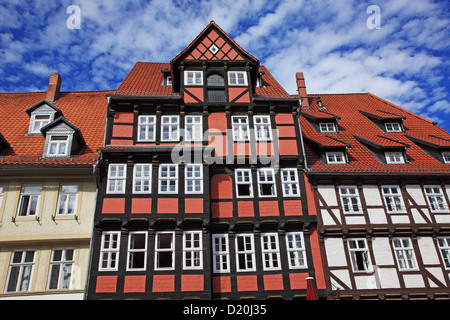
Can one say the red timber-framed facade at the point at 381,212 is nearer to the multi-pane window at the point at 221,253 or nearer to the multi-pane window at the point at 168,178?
the multi-pane window at the point at 221,253

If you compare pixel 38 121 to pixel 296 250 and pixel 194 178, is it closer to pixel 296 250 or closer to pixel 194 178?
pixel 194 178

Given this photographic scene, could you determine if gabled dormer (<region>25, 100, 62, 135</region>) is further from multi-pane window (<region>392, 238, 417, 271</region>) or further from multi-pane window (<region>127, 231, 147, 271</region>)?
multi-pane window (<region>392, 238, 417, 271</region>)

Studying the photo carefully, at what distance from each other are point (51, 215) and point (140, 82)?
8.31 m

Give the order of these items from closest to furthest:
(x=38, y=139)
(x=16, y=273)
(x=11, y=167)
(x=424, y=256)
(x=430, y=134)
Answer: (x=16, y=273)
(x=11, y=167)
(x=424, y=256)
(x=38, y=139)
(x=430, y=134)

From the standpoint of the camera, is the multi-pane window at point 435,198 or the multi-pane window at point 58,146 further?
the multi-pane window at point 435,198

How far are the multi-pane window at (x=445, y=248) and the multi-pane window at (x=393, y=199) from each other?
80.5 inches

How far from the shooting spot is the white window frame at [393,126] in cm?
2108

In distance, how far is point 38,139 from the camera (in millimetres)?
16766

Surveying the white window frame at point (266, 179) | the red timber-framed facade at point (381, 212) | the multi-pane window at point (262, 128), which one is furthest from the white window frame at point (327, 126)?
the white window frame at point (266, 179)

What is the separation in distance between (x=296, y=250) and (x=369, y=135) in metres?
8.95

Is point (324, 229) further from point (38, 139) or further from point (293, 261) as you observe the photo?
point (38, 139)

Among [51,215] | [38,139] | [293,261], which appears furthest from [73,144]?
[293,261]

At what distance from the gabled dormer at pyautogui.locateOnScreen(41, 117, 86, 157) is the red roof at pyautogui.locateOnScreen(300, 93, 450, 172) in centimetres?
1078

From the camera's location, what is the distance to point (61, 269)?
45.0 ft
